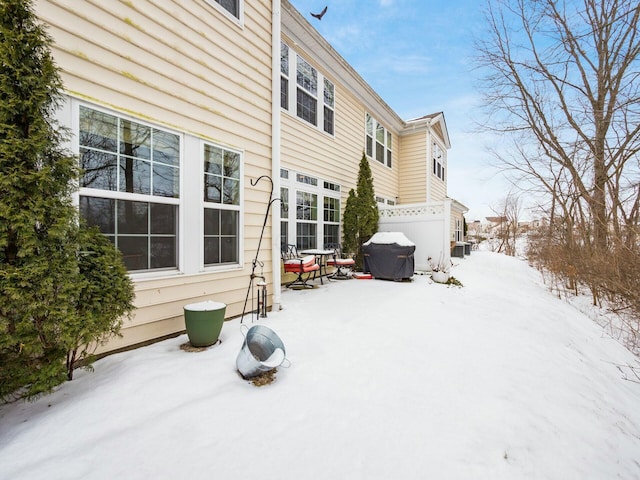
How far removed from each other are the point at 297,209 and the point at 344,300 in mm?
2507

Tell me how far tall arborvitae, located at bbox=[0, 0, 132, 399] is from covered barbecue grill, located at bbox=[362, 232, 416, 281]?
6.05m

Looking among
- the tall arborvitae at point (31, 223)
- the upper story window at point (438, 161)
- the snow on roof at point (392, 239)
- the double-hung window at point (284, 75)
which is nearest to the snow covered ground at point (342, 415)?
the tall arborvitae at point (31, 223)

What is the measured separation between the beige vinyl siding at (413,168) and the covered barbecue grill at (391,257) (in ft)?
16.2

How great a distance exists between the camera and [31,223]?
185 cm

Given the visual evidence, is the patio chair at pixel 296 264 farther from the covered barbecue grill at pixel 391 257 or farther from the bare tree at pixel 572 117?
the bare tree at pixel 572 117

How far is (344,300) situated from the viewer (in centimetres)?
515

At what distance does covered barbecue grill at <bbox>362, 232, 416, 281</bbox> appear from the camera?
7.00 metres

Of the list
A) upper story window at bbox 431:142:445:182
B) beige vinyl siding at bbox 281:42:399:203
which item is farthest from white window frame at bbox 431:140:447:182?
beige vinyl siding at bbox 281:42:399:203

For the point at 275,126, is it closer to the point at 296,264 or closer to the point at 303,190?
the point at 303,190

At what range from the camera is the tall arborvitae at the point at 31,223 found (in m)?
1.80

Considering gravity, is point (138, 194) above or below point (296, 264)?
above

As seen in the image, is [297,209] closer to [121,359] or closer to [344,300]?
[344,300]

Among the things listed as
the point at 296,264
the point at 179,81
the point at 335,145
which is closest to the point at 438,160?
the point at 335,145

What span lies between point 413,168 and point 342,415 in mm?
10985
